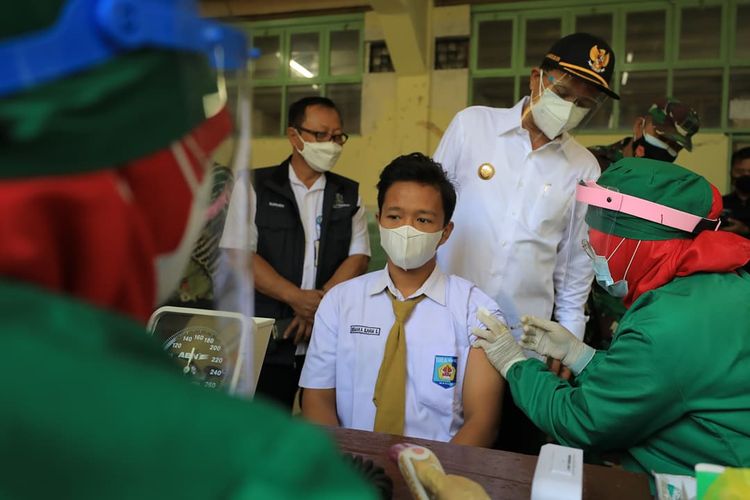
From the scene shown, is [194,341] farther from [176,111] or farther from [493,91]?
[493,91]

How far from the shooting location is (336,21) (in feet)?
17.7

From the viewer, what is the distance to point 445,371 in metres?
1.73

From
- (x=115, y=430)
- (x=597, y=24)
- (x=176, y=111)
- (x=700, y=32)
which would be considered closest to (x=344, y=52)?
(x=597, y=24)

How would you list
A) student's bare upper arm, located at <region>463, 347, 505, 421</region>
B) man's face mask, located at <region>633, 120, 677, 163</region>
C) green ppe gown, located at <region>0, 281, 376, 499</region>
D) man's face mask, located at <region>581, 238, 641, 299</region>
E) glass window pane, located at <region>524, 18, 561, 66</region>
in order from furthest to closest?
glass window pane, located at <region>524, 18, 561, 66</region>, man's face mask, located at <region>633, 120, 677, 163</region>, student's bare upper arm, located at <region>463, 347, 505, 421</region>, man's face mask, located at <region>581, 238, 641, 299</region>, green ppe gown, located at <region>0, 281, 376, 499</region>

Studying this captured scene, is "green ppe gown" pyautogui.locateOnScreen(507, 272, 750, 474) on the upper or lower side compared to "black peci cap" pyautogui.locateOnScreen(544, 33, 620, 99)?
lower

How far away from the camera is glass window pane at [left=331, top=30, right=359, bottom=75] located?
536cm

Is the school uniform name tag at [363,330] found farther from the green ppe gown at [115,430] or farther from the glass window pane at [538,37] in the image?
the glass window pane at [538,37]

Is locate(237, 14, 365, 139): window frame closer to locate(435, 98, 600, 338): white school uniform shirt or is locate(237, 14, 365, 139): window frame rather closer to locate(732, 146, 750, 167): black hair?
locate(732, 146, 750, 167): black hair

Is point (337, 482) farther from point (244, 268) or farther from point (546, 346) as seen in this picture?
point (546, 346)

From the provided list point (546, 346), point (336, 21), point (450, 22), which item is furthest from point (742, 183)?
point (336, 21)

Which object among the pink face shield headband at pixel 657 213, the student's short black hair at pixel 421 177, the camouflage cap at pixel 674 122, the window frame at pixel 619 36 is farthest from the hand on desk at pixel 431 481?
the window frame at pixel 619 36

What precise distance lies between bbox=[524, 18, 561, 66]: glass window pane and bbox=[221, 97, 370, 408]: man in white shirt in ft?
10.1

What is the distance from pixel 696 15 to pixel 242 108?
16.4 ft

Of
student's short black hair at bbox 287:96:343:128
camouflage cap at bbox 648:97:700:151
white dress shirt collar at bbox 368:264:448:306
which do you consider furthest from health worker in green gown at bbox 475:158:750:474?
camouflage cap at bbox 648:97:700:151
